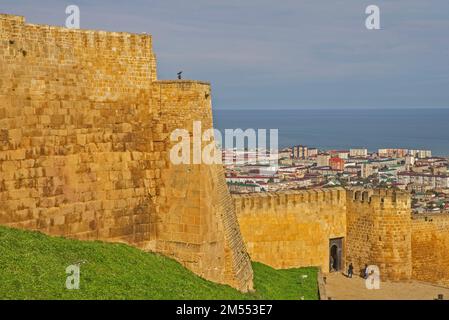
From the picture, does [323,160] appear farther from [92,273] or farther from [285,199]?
[92,273]

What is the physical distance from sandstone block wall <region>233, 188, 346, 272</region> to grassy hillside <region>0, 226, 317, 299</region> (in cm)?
519

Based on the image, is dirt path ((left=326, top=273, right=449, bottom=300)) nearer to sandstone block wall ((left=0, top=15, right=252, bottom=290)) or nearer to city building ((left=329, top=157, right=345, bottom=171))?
sandstone block wall ((left=0, top=15, right=252, bottom=290))

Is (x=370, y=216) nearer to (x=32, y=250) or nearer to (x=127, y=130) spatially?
(x=127, y=130)

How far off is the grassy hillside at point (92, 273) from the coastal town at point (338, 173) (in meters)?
28.6

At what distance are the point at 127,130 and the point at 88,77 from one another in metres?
1.54

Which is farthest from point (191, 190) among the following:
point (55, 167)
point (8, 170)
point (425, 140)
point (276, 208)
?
point (425, 140)

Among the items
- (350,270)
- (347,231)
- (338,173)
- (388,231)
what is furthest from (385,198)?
(338,173)

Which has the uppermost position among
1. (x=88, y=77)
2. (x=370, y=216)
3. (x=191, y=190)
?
(x=88, y=77)

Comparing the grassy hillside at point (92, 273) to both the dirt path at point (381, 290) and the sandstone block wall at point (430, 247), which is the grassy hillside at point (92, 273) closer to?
the dirt path at point (381, 290)

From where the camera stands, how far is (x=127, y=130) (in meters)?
16.3

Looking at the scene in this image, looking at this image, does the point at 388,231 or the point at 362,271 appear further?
the point at 362,271

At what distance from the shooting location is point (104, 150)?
52.3 ft

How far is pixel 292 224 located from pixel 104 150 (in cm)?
897
